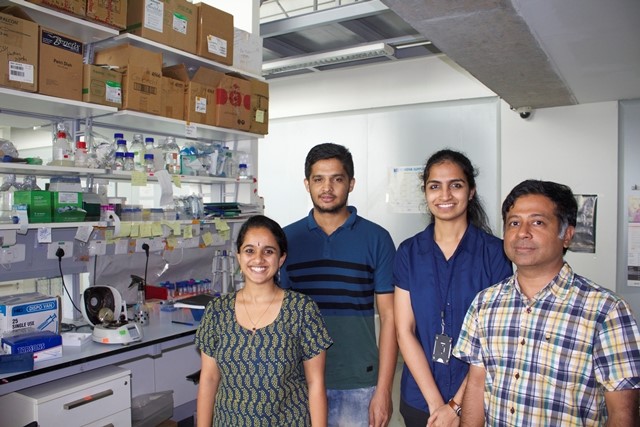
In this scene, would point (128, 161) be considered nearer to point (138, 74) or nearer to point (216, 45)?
point (138, 74)

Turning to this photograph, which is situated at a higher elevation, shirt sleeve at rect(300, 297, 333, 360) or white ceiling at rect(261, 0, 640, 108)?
white ceiling at rect(261, 0, 640, 108)

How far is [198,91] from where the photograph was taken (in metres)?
3.12

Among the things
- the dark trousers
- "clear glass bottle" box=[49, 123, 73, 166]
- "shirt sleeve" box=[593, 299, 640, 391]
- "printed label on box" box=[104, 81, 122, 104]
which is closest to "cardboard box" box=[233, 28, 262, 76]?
"printed label on box" box=[104, 81, 122, 104]

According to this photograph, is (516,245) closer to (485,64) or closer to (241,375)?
(241,375)

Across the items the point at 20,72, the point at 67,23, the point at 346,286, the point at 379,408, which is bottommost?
the point at 379,408

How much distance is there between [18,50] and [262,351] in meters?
1.81

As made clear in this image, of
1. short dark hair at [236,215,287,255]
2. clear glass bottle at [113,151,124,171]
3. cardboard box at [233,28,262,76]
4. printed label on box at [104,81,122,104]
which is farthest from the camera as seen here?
cardboard box at [233,28,262,76]

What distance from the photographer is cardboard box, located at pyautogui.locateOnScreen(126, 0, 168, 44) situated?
2732 mm

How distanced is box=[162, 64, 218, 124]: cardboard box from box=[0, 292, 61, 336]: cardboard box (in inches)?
51.7

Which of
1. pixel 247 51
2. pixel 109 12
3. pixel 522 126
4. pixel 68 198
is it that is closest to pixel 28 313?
pixel 68 198

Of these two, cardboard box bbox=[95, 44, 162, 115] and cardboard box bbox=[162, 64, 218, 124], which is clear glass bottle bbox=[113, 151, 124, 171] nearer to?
cardboard box bbox=[95, 44, 162, 115]

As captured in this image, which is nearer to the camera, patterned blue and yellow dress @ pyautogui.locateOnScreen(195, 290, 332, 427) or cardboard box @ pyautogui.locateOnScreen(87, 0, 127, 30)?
patterned blue and yellow dress @ pyautogui.locateOnScreen(195, 290, 332, 427)

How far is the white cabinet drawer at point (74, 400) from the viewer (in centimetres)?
215

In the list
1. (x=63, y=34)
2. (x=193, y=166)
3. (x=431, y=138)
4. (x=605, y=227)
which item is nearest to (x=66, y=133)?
(x=63, y=34)
